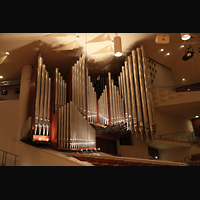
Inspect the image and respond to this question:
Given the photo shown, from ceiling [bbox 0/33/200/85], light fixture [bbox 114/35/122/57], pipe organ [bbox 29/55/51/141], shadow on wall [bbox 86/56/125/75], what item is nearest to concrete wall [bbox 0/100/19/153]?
pipe organ [bbox 29/55/51/141]

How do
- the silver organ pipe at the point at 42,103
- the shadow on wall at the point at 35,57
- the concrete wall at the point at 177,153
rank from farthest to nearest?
the concrete wall at the point at 177,153 < the shadow on wall at the point at 35,57 < the silver organ pipe at the point at 42,103

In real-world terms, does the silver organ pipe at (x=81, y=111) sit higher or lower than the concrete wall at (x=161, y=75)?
lower

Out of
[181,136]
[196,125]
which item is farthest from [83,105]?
[196,125]

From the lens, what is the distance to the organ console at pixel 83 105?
6602mm

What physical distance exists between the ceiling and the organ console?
0.48 meters

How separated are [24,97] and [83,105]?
2360 mm

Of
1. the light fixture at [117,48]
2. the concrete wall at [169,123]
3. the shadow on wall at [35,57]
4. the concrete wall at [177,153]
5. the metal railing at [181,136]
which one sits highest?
the shadow on wall at [35,57]

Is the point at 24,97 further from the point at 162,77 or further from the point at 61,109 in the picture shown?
the point at 162,77

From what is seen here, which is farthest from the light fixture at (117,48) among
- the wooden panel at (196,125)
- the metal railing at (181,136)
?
the wooden panel at (196,125)

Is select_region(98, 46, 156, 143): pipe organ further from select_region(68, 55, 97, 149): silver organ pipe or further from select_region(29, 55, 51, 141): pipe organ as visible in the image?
select_region(29, 55, 51, 141): pipe organ

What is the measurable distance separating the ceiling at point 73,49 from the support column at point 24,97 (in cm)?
33

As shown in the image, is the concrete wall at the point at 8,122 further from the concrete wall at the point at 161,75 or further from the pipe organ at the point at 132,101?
the concrete wall at the point at 161,75

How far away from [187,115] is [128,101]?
4.78 meters

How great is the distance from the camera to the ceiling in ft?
25.5
